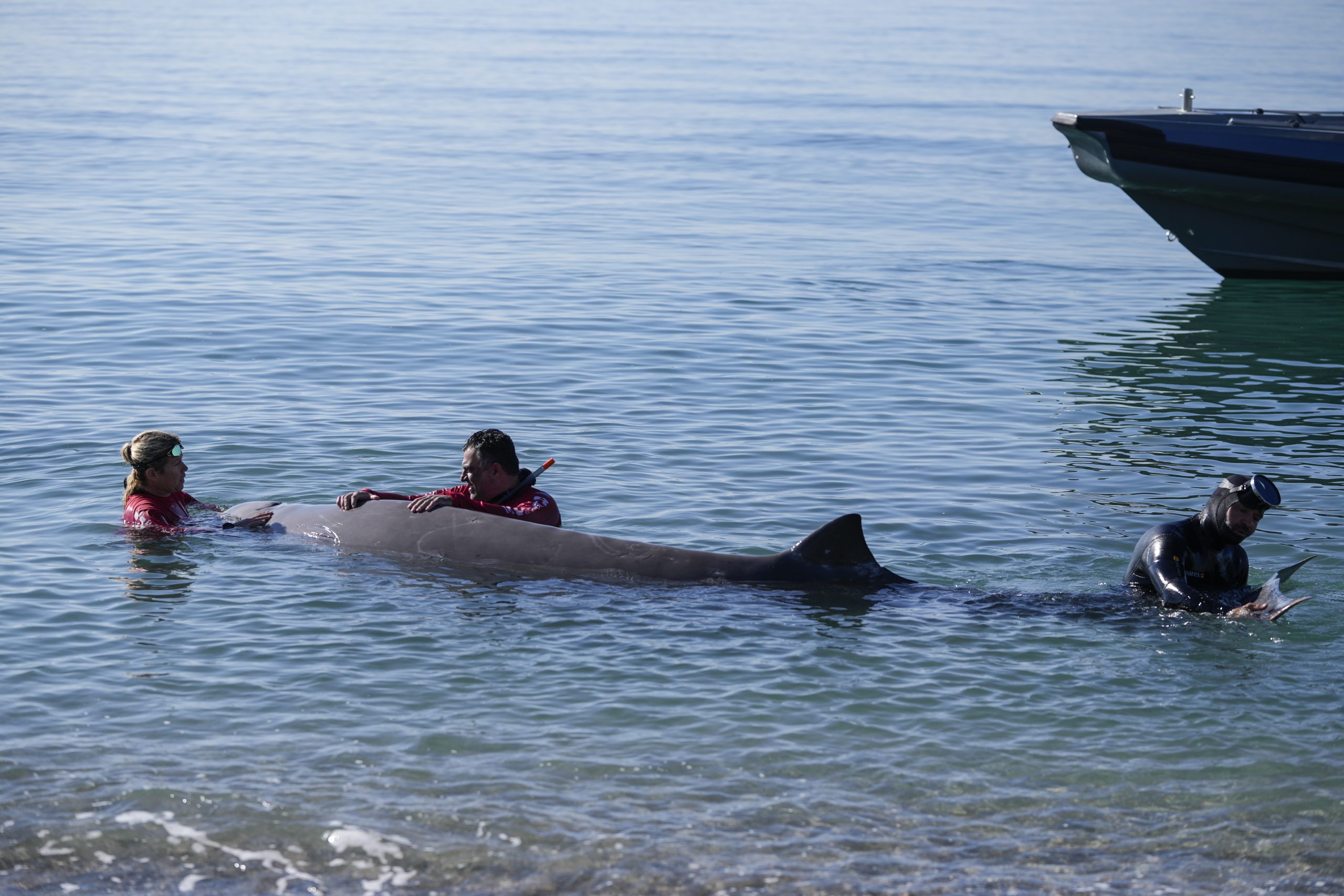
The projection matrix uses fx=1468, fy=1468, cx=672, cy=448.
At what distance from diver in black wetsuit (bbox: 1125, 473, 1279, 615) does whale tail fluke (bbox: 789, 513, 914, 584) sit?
5.88ft

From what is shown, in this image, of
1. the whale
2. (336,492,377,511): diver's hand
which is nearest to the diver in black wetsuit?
the whale

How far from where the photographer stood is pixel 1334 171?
20.3 m

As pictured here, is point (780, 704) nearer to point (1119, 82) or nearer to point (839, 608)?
point (839, 608)

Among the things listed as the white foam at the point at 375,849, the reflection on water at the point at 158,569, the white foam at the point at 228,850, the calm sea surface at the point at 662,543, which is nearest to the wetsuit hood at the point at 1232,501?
the calm sea surface at the point at 662,543

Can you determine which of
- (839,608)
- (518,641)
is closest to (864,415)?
(839,608)

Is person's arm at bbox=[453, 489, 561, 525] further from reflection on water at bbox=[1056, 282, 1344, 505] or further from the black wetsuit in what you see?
reflection on water at bbox=[1056, 282, 1344, 505]

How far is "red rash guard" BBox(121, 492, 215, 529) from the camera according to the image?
1146 centimetres

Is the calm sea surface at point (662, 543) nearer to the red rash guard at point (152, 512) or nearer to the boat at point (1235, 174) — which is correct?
the red rash guard at point (152, 512)

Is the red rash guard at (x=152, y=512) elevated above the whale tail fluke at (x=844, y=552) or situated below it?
above

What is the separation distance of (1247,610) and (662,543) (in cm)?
453

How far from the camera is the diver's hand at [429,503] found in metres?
10.8

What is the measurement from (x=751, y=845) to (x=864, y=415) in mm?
9160

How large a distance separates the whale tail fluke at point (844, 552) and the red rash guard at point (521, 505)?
1.96m

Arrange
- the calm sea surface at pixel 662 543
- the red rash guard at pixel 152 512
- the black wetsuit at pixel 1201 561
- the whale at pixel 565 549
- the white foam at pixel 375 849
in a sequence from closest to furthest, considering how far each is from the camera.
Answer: the white foam at pixel 375 849
the calm sea surface at pixel 662 543
the black wetsuit at pixel 1201 561
the whale at pixel 565 549
the red rash guard at pixel 152 512
